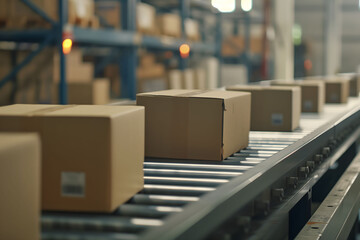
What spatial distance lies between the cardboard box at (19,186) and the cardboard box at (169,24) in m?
8.39

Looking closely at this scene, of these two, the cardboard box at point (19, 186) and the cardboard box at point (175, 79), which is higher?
the cardboard box at point (175, 79)

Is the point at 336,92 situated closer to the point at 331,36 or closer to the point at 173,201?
the point at 173,201

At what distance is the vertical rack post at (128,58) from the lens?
8.39 meters

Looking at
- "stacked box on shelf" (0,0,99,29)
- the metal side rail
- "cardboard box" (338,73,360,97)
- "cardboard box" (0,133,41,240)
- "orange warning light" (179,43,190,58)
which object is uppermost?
"stacked box on shelf" (0,0,99,29)

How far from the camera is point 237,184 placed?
6.36 feet

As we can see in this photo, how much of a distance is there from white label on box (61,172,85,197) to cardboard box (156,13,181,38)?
8.02 meters

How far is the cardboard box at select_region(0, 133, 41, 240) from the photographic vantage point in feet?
4.70

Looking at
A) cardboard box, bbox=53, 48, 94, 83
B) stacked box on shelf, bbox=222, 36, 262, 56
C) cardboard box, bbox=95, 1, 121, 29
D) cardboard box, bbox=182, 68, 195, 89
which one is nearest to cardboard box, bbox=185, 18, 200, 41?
cardboard box, bbox=182, 68, 195, 89

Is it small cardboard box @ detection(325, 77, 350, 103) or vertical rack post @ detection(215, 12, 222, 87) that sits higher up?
vertical rack post @ detection(215, 12, 222, 87)

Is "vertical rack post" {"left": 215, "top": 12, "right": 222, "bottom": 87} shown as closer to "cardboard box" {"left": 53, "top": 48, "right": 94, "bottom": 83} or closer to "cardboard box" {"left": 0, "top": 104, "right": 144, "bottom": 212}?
"cardboard box" {"left": 53, "top": 48, "right": 94, "bottom": 83}

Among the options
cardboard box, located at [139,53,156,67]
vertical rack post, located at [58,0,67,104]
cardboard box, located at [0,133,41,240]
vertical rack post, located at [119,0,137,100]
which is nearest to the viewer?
cardboard box, located at [0,133,41,240]

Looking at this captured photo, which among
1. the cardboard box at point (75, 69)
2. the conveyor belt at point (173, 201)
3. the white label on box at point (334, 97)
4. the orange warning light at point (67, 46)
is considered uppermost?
the orange warning light at point (67, 46)

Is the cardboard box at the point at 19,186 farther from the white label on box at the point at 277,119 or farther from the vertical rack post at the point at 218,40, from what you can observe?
the vertical rack post at the point at 218,40

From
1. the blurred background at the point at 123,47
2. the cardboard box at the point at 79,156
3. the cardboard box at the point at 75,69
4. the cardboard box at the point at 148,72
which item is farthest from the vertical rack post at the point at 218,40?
the cardboard box at the point at 79,156
